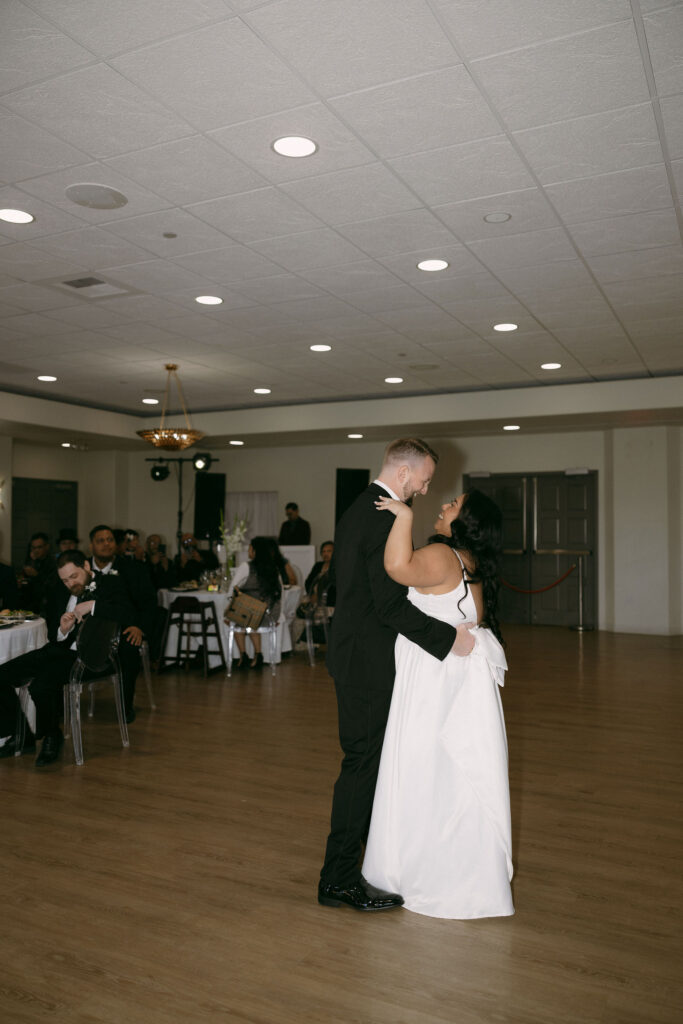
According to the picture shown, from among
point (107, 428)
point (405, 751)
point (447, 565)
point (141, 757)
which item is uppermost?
point (107, 428)

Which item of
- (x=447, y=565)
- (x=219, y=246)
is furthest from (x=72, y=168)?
(x=447, y=565)

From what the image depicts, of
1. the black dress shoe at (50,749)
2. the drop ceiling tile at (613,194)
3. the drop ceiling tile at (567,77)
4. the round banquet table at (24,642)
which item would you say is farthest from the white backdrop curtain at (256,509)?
the drop ceiling tile at (567,77)

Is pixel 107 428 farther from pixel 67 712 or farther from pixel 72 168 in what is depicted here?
pixel 72 168

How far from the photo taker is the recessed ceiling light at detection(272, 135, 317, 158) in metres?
3.81

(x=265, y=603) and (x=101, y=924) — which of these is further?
(x=265, y=603)

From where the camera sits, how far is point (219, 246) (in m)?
5.35

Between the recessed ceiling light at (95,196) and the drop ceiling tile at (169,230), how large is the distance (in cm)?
22

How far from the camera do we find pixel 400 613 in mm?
2912

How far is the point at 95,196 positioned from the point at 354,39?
2.14 metres

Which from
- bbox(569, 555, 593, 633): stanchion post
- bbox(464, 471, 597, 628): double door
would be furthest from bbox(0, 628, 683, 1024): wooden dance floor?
bbox(464, 471, 597, 628): double door

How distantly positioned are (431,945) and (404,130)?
355 centimetres

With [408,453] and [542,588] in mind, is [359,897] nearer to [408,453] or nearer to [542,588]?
[408,453]

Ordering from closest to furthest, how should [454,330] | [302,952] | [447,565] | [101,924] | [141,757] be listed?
[302,952], [101,924], [447,565], [141,757], [454,330]

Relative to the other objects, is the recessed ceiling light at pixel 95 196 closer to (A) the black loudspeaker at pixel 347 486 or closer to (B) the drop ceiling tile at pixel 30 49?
(B) the drop ceiling tile at pixel 30 49
